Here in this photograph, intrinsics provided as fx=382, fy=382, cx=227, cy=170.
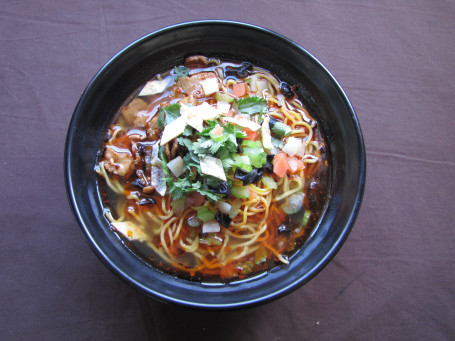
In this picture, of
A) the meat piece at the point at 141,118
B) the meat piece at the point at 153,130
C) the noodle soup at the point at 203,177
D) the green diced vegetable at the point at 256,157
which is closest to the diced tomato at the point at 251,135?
the noodle soup at the point at 203,177

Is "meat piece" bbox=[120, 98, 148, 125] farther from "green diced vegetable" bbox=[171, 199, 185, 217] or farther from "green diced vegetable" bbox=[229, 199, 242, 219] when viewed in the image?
"green diced vegetable" bbox=[229, 199, 242, 219]

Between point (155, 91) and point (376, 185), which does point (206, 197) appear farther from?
point (376, 185)

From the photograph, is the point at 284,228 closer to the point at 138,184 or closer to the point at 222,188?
the point at 222,188

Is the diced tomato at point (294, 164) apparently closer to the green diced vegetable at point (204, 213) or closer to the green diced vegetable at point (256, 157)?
the green diced vegetable at point (256, 157)

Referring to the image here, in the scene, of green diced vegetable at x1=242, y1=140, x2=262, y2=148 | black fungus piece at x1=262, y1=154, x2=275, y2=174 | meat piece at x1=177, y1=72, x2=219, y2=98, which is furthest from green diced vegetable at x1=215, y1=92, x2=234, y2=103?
black fungus piece at x1=262, y1=154, x2=275, y2=174

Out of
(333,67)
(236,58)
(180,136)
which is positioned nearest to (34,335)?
(180,136)

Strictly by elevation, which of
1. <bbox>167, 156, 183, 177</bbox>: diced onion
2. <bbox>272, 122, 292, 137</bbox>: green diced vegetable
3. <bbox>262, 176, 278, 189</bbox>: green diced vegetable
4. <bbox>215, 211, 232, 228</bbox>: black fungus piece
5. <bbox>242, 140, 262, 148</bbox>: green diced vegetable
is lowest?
<bbox>215, 211, 232, 228</bbox>: black fungus piece
